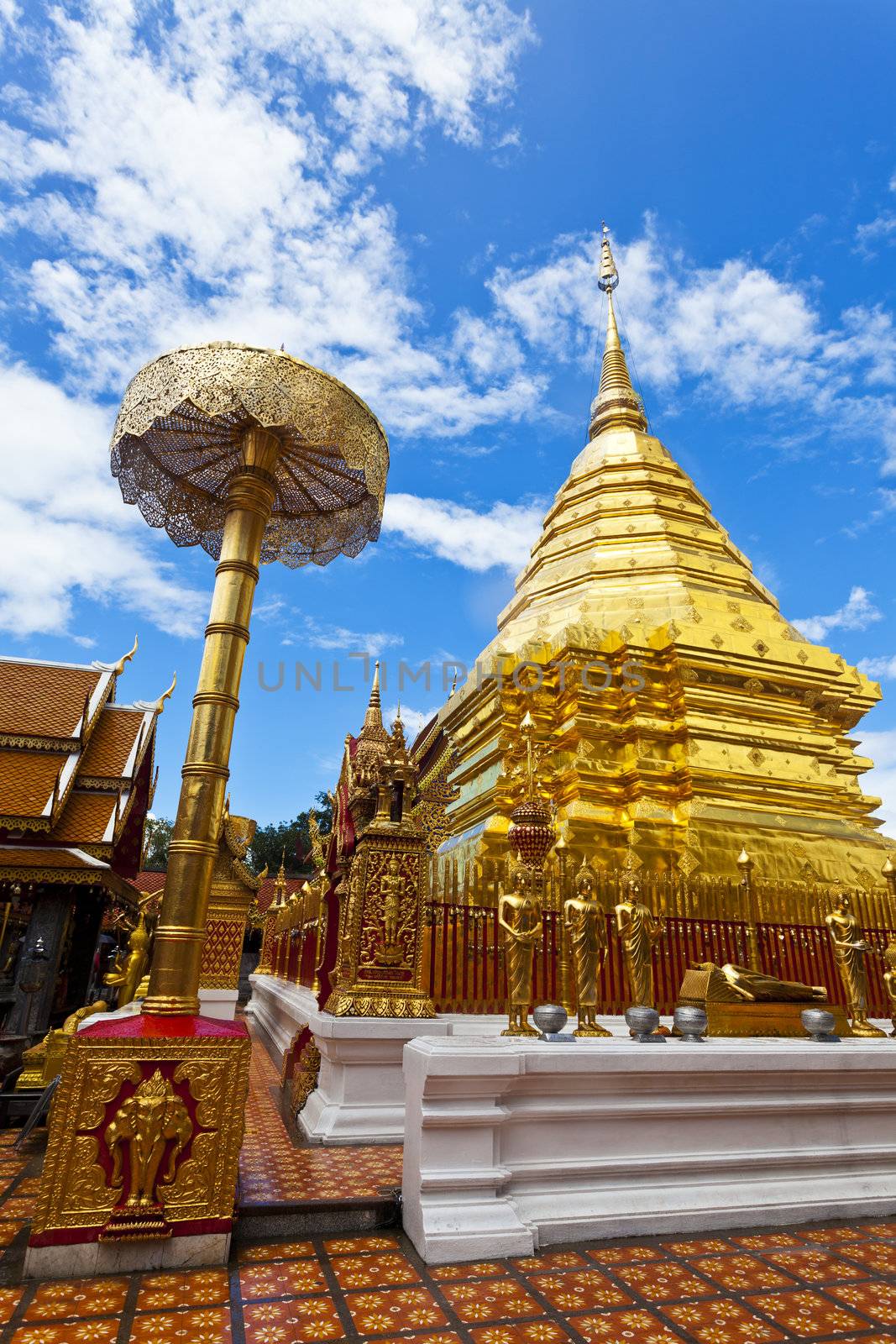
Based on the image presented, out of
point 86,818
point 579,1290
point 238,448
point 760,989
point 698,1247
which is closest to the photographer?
point 579,1290

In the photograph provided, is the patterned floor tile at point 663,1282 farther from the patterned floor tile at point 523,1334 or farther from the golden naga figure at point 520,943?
the golden naga figure at point 520,943

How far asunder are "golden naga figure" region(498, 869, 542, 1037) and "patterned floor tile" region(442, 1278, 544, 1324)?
1694 mm

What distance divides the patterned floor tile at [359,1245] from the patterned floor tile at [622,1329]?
94cm

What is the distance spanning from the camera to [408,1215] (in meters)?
3.34

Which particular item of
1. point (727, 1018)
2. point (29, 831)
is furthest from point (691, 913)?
point (29, 831)

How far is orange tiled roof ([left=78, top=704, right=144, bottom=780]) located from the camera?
27.2 feet

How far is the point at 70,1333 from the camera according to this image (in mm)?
2406

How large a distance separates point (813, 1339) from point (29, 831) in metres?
7.13

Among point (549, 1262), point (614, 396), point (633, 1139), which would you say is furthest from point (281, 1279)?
point (614, 396)

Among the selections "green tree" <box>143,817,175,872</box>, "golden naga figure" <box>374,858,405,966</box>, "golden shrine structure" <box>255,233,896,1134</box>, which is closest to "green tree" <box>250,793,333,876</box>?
"green tree" <box>143,817,175,872</box>

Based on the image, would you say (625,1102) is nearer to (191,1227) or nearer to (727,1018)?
(727,1018)

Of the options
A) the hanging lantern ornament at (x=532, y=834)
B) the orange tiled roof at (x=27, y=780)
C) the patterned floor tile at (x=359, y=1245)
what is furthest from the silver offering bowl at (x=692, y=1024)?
the orange tiled roof at (x=27, y=780)

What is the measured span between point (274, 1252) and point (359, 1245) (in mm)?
358

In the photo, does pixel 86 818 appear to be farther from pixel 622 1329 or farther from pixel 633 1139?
pixel 622 1329
